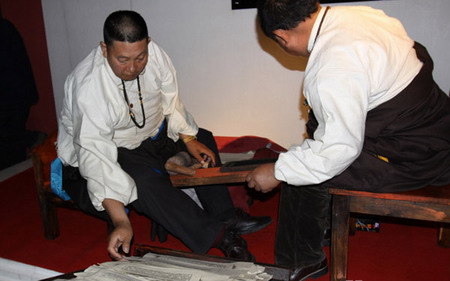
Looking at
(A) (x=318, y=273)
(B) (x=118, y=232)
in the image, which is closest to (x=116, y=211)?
(B) (x=118, y=232)

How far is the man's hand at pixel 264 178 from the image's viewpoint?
1679 mm

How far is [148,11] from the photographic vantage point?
3.22 m

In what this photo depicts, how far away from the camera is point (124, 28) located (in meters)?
1.71

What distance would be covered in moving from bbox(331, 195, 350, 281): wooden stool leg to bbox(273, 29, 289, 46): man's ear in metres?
0.63

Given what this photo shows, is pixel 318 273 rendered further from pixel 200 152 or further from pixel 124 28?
pixel 124 28

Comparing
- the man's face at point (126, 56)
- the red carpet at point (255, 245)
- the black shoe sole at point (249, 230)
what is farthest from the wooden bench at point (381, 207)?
the man's face at point (126, 56)

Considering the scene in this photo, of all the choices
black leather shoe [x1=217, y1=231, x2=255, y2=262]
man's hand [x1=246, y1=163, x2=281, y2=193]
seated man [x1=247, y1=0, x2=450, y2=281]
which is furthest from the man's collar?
black leather shoe [x1=217, y1=231, x2=255, y2=262]

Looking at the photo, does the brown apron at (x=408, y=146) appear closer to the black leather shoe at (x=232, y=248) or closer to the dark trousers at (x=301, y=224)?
the dark trousers at (x=301, y=224)

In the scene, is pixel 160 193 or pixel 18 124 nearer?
pixel 160 193

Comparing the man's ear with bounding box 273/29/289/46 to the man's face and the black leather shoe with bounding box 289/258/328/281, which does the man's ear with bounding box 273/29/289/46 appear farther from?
the black leather shoe with bounding box 289/258/328/281

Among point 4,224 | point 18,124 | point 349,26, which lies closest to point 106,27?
point 349,26

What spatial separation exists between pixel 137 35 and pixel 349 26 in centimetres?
86

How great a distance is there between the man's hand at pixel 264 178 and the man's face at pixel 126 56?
2.27ft

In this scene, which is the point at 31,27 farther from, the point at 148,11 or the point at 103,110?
the point at 103,110
